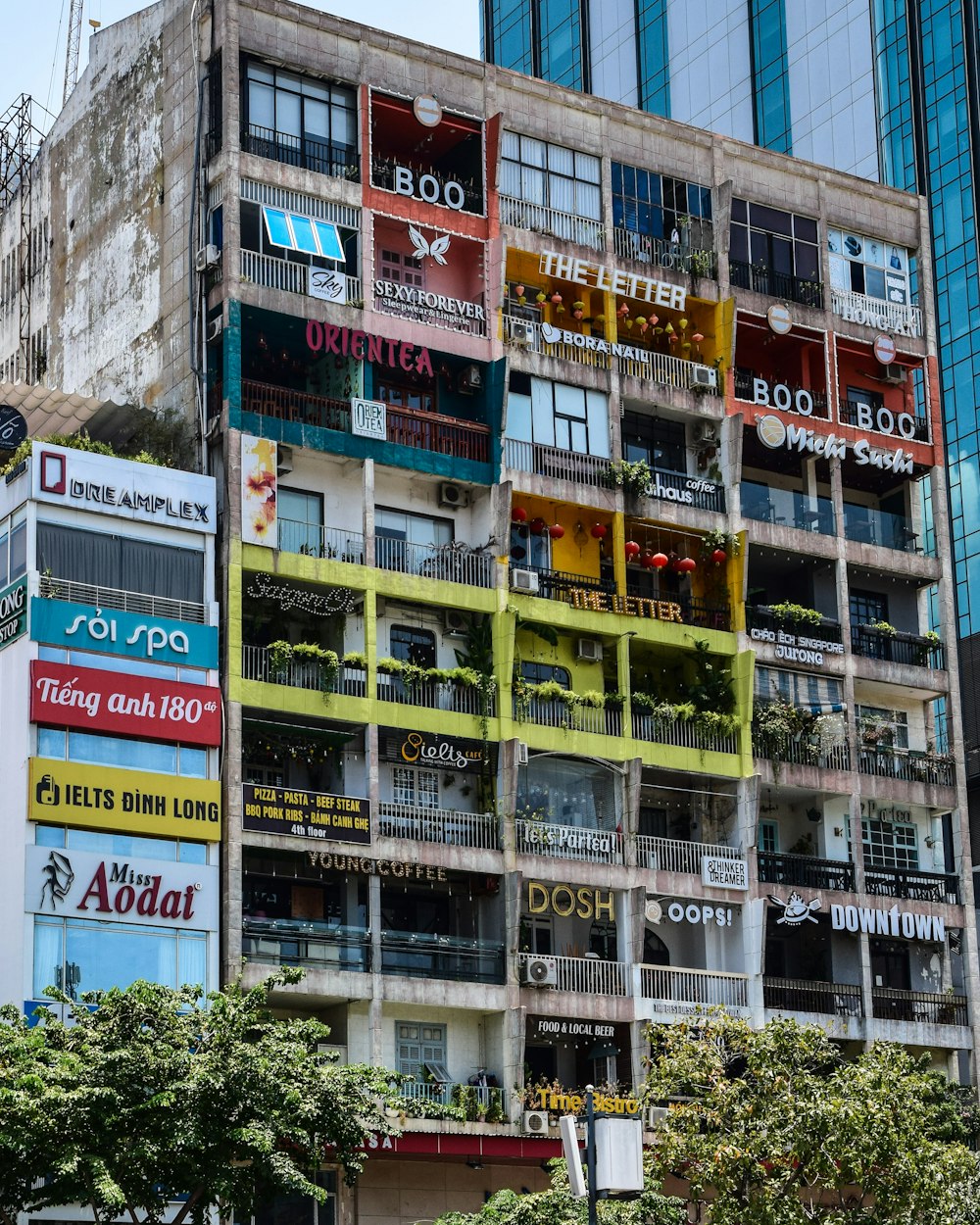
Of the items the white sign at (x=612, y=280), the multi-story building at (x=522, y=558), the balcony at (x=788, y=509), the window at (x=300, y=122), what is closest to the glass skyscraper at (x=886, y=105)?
the multi-story building at (x=522, y=558)

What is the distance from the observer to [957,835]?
224ft

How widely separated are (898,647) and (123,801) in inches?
1004

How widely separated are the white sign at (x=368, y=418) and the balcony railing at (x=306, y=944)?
12203 mm

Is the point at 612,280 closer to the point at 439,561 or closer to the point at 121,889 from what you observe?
the point at 439,561

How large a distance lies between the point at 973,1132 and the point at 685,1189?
8.05m

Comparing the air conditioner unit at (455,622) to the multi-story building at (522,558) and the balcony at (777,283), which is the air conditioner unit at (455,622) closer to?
the multi-story building at (522,558)

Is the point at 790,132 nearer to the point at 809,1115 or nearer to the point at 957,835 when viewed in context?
the point at 957,835

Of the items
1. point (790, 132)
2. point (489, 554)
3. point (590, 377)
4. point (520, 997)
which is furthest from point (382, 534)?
point (790, 132)

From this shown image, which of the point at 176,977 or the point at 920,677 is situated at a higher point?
the point at 920,677

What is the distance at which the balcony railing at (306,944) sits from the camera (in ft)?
181

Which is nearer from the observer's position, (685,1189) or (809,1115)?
(809,1115)

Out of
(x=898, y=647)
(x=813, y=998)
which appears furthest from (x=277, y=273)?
(x=813, y=998)

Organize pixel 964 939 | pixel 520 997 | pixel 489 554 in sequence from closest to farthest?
pixel 520 997
pixel 489 554
pixel 964 939

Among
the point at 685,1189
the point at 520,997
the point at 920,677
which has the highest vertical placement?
the point at 920,677
